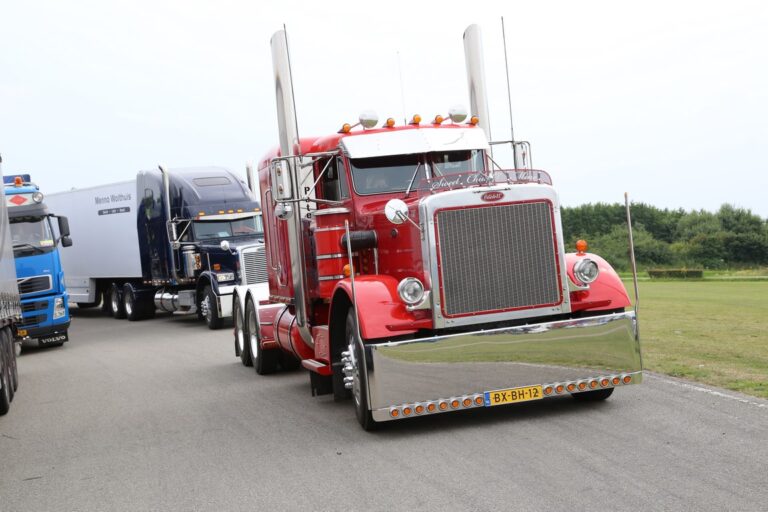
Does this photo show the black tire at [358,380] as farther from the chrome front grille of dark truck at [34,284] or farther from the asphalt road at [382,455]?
the chrome front grille of dark truck at [34,284]

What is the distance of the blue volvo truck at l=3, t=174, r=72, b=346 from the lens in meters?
21.7

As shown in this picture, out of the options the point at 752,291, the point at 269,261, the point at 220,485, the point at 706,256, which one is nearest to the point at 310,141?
the point at 269,261

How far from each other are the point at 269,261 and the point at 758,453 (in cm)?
809

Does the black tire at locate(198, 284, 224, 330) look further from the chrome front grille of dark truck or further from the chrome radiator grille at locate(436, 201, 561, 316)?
the chrome radiator grille at locate(436, 201, 561, 316)

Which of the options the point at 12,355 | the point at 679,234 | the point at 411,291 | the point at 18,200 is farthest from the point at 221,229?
the point at 679,234

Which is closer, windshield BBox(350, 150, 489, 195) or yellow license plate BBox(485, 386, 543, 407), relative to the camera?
yellow license plate BBox(485, 386, 543, 407)

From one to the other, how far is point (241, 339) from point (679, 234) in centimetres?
7626

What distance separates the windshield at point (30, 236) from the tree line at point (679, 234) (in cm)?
5587

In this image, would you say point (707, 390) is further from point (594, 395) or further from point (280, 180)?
point (280, 180)

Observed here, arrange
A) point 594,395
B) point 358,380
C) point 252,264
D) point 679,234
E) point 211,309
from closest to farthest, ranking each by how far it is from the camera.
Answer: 1. point 358,380
2. point 594,395
3. point 252,264
4. point 211,309
5. point 679,234

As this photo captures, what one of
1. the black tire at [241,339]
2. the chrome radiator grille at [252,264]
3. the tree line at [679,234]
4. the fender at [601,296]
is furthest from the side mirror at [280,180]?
the tree line at [679,234]

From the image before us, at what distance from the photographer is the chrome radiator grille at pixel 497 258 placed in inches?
361

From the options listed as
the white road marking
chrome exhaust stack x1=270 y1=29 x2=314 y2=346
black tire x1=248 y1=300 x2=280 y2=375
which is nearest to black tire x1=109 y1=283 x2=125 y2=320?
black tire x1=248 y1=300 x2=280 y2=375

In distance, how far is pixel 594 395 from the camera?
32.7 ft
